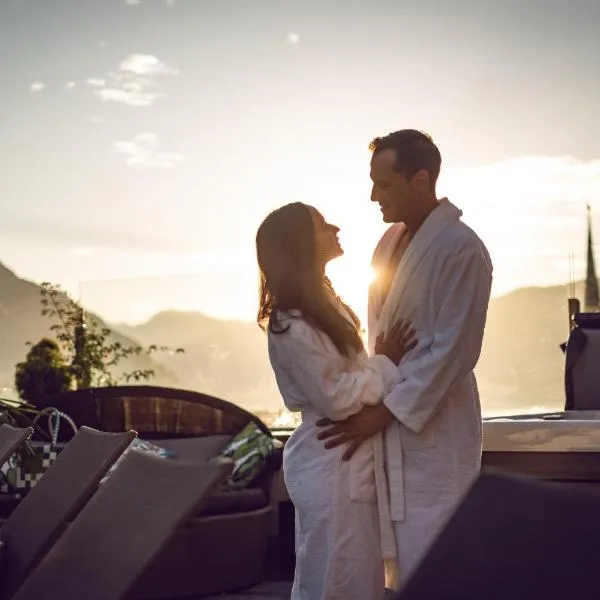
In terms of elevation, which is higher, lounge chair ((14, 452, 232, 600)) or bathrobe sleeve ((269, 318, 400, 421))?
bathrobe sleeve ((269, 318, 400, 421))

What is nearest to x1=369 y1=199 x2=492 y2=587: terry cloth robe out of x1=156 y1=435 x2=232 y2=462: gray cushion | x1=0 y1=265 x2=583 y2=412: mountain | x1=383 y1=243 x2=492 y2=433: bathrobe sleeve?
x1=383 y1=243 x2=492 y2=433: bathrobe sleeve

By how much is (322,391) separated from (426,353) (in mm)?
222

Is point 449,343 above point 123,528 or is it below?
above

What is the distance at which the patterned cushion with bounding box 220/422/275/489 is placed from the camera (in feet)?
17.1

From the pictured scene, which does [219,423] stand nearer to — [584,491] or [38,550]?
[38,550]

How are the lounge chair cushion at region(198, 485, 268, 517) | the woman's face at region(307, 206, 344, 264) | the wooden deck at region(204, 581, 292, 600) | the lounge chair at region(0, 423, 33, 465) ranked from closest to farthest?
the woman's face at region(307, 206, 344, 264), the lounge chair at region(0, 423, 33, 465), the wooden deck at region(204, 581, 292, 600), the lounge chair cushion at region(198, 485, 268, 517)

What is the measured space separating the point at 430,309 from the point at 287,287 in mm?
299

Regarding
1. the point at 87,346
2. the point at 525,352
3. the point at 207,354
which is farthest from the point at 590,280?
the point at 87,346

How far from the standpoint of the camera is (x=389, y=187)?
2.32 m

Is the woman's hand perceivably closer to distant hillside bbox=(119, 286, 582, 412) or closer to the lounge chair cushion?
the lounge chair cushion

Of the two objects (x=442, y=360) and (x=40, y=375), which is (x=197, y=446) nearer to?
(x=40, y=375)

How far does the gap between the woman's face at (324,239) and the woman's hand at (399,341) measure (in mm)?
215

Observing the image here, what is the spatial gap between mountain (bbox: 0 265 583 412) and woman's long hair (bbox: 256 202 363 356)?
3185 mm

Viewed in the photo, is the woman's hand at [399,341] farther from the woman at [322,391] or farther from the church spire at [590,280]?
the church spire at [590,280]
